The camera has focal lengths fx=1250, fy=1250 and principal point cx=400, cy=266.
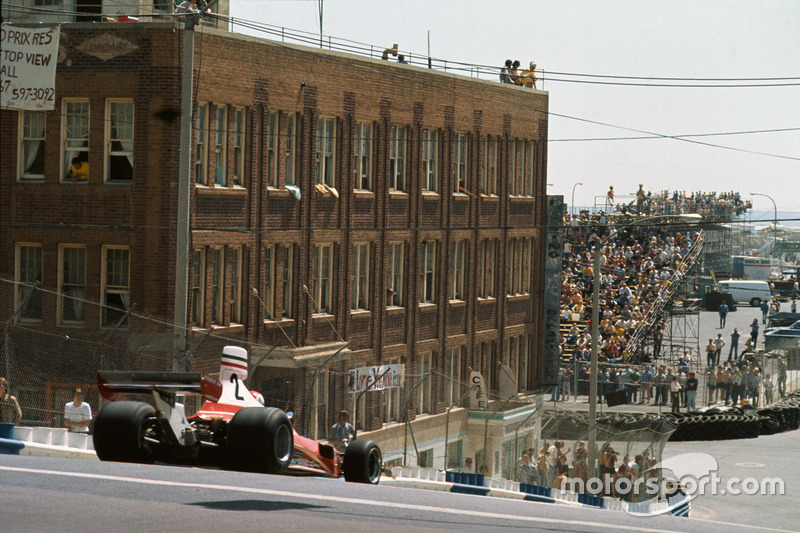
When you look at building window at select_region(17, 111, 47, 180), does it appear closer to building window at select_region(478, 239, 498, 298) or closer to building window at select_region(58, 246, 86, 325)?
building window at select_region(58, 246, 86, 325)

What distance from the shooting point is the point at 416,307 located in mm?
40719

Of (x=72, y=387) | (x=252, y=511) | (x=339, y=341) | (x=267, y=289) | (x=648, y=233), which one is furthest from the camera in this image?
(x=648, y=233)

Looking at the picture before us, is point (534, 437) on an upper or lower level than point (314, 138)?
lower

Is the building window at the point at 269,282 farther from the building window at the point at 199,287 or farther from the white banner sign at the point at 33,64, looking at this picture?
the white banner sign at the point at 33,64

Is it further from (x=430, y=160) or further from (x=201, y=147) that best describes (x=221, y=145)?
(x=430, y=160)

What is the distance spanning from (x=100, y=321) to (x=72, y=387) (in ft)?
15.2

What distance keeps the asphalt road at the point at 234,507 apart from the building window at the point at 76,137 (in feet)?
57.0

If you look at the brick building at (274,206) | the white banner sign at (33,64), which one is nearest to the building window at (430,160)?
the brick building at (274,206)

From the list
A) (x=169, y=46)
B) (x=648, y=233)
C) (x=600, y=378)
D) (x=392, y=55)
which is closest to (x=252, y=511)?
(x=169, y=46)

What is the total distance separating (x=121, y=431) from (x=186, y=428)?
704 millimetres

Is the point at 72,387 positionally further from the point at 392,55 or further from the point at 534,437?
the point at 392,55

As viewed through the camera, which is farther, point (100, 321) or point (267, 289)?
point (267, 289)

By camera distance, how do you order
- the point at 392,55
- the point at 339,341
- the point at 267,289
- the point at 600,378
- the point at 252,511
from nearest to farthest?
the point at 252,511, the point at 267,289, the point at 339,341, the point at 392,55, the point at 600,378

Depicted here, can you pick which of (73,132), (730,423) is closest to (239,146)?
(73,132)
